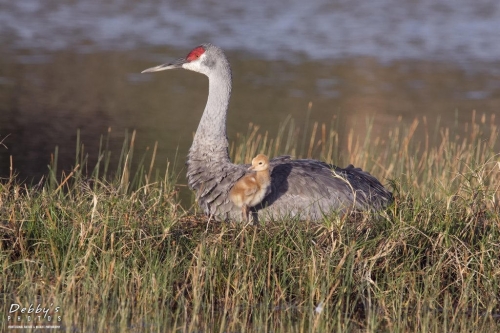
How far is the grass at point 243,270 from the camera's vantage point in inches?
190

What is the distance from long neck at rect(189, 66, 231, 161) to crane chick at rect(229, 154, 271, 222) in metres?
0.78

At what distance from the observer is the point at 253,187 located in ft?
18.3

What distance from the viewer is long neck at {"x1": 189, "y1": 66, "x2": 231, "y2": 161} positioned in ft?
21.1

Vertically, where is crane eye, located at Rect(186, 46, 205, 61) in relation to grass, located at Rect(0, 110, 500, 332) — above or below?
above

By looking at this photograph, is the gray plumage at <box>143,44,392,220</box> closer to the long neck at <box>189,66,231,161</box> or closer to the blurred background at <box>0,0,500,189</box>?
the long neck at <box>189,66,231,161</box>

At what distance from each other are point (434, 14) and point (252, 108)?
8.98 metres

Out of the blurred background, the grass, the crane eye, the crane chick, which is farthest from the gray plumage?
the blurred background

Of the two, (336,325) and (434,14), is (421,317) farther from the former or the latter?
(434,14)

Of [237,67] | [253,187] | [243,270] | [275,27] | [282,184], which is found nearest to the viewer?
[243,270]

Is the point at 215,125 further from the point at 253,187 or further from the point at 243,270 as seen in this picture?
the point at 243,270

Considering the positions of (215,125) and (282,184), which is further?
(215,125)

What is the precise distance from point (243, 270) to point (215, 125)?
1682mm

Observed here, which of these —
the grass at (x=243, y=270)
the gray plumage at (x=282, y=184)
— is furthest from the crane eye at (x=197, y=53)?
the grass at (x=243, y=270)

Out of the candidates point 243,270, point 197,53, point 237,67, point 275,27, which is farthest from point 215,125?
point 275,27
